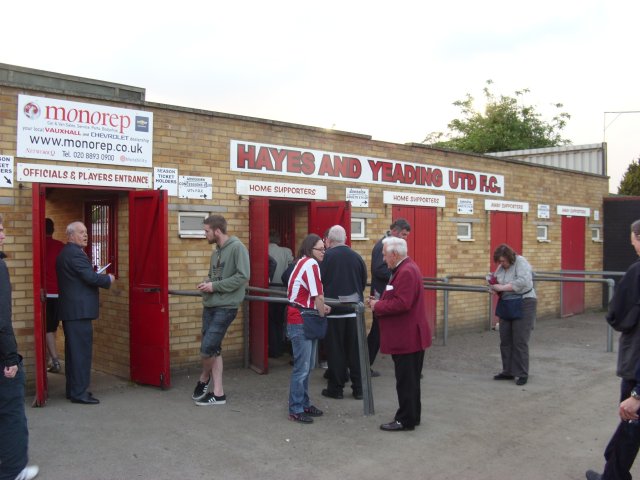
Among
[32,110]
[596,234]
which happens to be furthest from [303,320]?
[596,234]

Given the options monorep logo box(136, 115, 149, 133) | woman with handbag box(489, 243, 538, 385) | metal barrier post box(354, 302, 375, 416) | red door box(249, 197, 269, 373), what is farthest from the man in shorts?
woman with handbag box(489, 243, 538, 385)

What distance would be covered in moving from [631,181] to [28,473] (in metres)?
27.6

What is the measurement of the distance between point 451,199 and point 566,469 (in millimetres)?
7584

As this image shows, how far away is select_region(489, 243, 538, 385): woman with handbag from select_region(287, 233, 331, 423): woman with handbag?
9.09 ft

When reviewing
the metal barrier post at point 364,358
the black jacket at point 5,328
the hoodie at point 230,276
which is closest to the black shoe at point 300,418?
the metal barrier post at point 364,358

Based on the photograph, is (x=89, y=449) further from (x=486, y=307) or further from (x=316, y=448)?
(x=486, y=307)

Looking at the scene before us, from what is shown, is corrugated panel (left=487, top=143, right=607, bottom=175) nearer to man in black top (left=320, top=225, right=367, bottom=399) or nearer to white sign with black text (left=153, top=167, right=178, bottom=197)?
man in black top (left=320, top=225, right=367, bottom=399)

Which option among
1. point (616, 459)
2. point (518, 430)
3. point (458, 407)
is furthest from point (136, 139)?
point (616, 459)

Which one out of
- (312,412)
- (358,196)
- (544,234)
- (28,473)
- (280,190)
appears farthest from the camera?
(544,234)

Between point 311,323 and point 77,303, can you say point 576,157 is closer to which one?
point 311,323

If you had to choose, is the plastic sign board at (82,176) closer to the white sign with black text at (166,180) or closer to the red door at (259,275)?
the white sign with black text at (166,180)

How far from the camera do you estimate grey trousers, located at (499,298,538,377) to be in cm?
774

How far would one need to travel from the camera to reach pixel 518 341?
778 centimetres

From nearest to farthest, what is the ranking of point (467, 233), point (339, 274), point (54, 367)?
point (339, 274)
point (54, 367)
point (467, 233)
